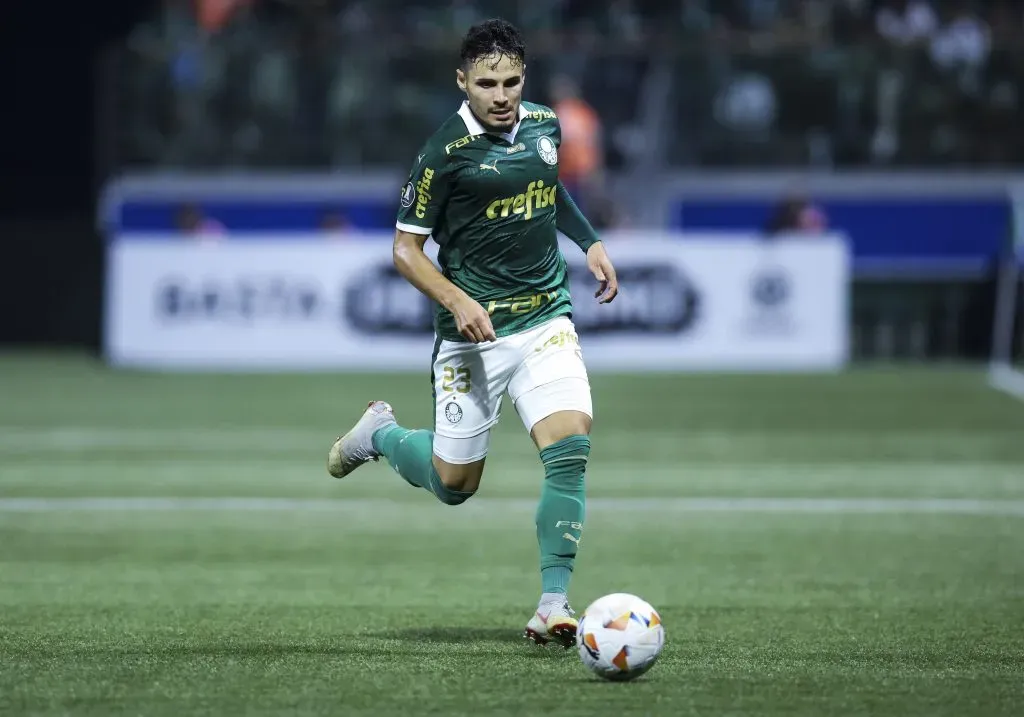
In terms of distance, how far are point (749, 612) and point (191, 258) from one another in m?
16.0

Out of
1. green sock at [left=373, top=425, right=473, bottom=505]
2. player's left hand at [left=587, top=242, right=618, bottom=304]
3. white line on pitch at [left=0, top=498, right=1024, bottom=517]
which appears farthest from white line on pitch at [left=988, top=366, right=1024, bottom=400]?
player's left hand at [left=587, top=242, right=618, bottom=304]

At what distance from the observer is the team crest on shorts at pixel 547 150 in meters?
6.62

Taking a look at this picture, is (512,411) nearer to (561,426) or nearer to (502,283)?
(502,283)

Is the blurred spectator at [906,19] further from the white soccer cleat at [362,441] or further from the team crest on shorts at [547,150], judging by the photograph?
the team crest on shorts at [547,150]

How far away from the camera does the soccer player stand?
21.0 feet

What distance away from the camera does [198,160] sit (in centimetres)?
Answer: 2531

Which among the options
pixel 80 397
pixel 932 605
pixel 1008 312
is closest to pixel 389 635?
pixel 932 605

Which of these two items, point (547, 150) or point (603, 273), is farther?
point (603, 273)

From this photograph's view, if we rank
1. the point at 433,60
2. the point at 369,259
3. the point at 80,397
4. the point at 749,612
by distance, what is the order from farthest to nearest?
the point at 433,60 < the point at 369,259 < the point at 80,397 < the point at 749,612

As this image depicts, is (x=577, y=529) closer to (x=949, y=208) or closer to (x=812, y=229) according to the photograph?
(x=812, y=229)

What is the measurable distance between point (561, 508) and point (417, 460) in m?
0.88

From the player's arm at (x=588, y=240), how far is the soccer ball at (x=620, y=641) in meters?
1.47

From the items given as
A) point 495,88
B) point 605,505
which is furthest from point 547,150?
point 605,505

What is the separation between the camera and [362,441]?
7.60m
